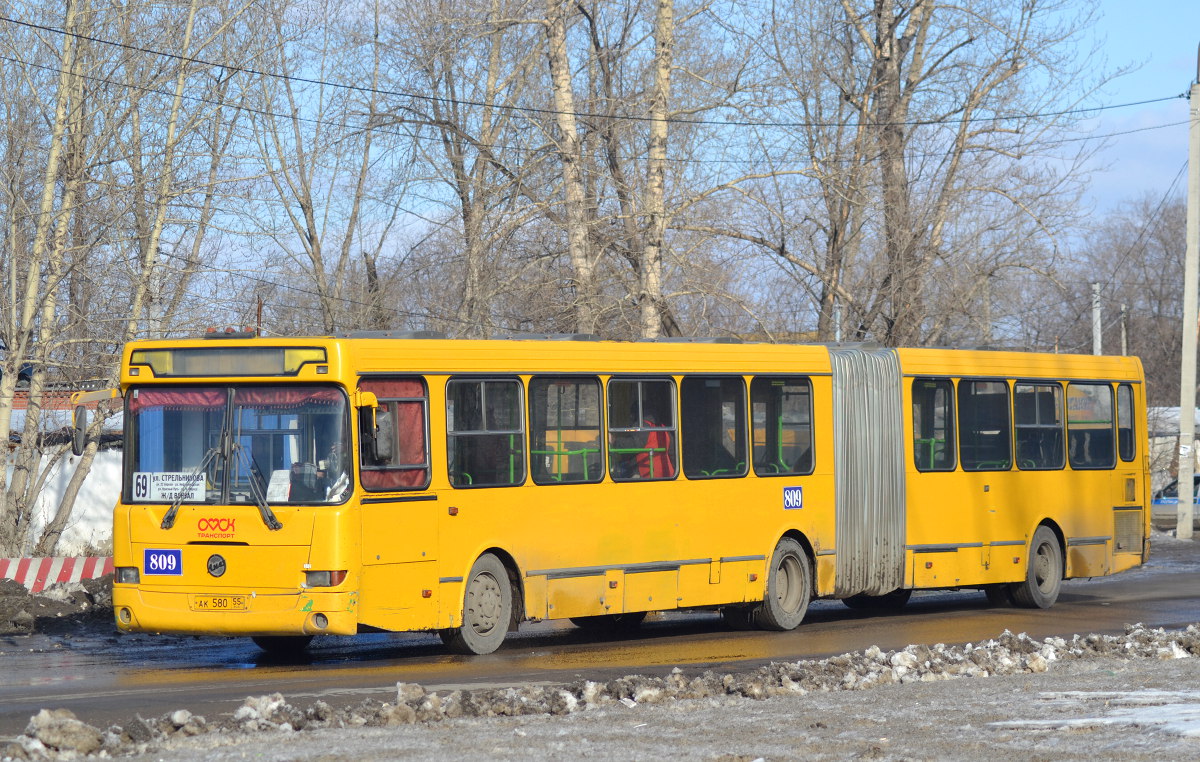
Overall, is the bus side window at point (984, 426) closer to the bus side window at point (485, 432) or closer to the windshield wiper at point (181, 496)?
the bus side window at point (485, 432)

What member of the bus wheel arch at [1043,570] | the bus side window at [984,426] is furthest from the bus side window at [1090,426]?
the bus side window at [984,426]

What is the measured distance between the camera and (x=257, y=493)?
39.7 feet

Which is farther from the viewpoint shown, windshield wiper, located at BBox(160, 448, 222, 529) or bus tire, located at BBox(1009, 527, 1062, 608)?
bus tire, located at BBox(1009, 527, 1062, 608)

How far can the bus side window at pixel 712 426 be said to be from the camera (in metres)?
15.1

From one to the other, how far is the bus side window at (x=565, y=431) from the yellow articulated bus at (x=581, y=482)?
0.02 metres

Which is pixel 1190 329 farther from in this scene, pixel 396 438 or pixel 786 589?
pixel 396 438

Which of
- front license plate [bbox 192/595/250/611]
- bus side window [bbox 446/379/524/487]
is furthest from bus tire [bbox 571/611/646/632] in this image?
front license plate [bbox 192/595/250/611]

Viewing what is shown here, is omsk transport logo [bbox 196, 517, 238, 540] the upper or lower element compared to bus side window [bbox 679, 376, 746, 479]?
lower

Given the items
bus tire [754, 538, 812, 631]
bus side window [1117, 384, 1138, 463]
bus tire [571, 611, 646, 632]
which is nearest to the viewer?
bus tire [754, 538, 812, 631]

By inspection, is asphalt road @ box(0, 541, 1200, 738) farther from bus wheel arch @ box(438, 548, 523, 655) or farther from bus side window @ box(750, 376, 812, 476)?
bus side window @ box(750, 376, 812, 476)

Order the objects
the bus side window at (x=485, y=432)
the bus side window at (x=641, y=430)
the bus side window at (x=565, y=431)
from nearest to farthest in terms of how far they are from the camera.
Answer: the bus side window at (x=485, y=432), the bus side window at (x=565, y=431), the bus side window at (x=641, y=430)

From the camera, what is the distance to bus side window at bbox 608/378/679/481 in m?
14.4

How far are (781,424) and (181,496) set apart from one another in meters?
6.42

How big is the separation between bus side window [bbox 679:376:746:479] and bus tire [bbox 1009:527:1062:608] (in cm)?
494
